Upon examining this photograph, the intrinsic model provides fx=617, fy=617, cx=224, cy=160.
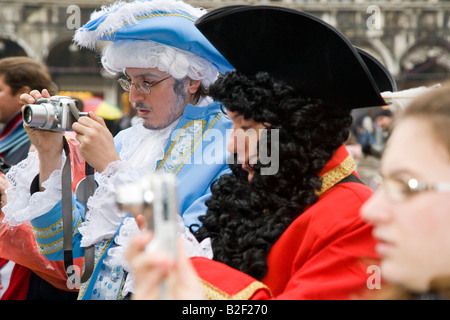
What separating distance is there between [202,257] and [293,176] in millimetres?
338

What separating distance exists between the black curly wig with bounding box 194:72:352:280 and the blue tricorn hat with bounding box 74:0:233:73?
579 mm

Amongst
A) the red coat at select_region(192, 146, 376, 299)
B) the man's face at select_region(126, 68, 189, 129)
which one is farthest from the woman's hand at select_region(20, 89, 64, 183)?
the red coat at select_region(192, 146, 376, 299)

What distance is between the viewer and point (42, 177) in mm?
2264

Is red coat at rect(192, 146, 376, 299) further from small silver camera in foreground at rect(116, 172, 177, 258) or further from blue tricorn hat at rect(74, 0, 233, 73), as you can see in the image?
blue tricorn hat at rect(74, 0, 233, 73)

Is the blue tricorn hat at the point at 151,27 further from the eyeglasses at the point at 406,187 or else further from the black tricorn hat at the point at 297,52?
the eyeglasses at the point at 406,187

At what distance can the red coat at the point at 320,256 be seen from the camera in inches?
57.8

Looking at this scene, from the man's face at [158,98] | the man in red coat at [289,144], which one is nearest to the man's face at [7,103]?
the man's face at [158,98]

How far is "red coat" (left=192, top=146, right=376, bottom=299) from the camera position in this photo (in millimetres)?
1469

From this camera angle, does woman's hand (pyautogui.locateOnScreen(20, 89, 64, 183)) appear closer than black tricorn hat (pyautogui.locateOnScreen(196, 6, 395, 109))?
No

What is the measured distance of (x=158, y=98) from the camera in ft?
7.57

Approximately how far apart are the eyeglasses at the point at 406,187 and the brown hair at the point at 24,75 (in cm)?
271

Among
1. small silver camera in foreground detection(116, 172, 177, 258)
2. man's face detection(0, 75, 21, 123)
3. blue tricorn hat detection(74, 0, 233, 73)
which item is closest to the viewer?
small silver camera in foreground detection(116, 172, 177, 258)

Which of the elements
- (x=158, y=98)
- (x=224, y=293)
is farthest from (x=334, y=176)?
(x=158, y=98)
